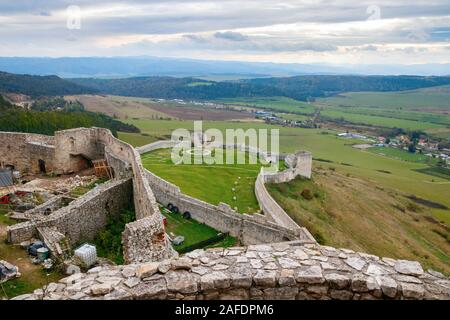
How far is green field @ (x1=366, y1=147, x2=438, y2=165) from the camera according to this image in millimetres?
93775

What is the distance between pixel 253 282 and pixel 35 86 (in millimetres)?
141758

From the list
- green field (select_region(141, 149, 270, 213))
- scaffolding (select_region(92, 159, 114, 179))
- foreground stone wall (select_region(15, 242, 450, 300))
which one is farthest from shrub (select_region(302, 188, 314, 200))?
foreground stone wall (select_region(15, 242, 450, 300))

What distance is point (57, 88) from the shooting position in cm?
14838

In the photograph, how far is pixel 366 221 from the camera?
128ft

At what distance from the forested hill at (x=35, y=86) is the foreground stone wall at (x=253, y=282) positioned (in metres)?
113

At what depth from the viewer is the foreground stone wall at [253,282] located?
6.71 m

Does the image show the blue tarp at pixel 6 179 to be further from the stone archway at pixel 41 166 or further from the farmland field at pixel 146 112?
the farmland field at pixel 146 112

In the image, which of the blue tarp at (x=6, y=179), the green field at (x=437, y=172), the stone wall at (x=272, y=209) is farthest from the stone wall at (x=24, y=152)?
the green field at (x=437, y=172)

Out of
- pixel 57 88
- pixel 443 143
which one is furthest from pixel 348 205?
pixel 57 88

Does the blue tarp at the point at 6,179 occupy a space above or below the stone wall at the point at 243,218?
above

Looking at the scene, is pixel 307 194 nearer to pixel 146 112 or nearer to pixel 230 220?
pixel 230 220

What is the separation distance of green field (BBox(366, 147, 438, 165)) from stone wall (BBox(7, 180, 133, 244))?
84.1 metres

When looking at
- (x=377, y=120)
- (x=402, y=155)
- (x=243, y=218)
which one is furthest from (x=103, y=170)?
(x=377, y=120)

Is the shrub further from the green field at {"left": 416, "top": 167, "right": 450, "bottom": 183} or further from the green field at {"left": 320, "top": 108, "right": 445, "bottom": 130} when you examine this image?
the green field at {"left": 320, "top": 108, "right": 445, "bottom": 130}
